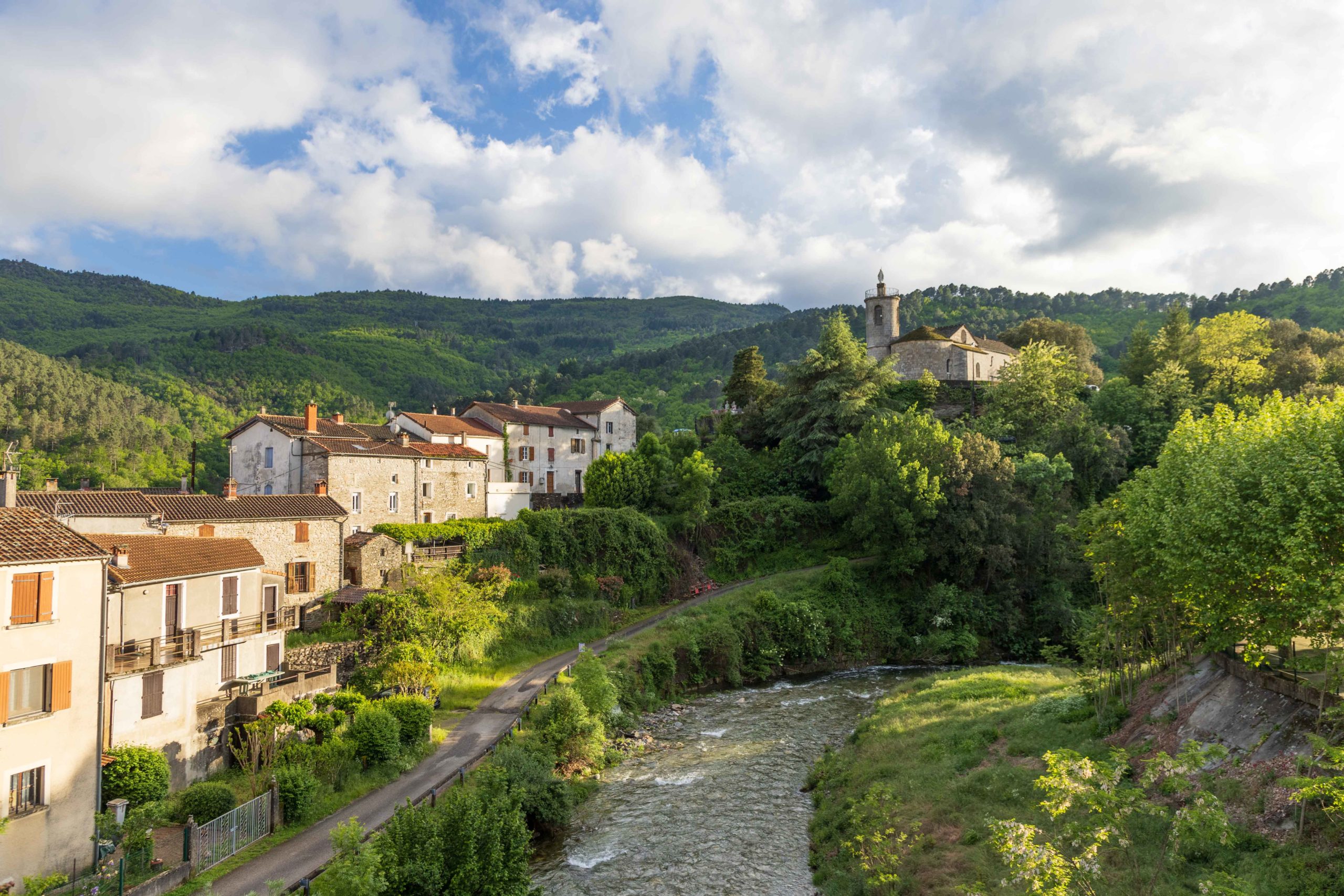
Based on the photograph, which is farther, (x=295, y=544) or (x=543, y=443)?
(x=543, y=443)

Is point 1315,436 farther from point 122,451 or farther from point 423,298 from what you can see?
point 423,298

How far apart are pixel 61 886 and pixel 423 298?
179885mm

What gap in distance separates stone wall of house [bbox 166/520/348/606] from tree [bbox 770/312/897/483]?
3503 cm

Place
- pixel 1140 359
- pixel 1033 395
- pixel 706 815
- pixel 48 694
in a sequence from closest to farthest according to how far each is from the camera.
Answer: pixel 48 694
pixel 706 815
pixel 1033 395
pixel 1140 359

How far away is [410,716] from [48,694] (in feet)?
32.7

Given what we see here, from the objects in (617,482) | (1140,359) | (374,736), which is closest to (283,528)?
(374,736)

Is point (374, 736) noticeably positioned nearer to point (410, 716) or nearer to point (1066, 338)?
point (410, 716)

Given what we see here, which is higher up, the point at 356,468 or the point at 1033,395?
the point at 1033,395

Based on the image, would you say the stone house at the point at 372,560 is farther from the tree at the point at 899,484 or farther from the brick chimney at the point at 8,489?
the tree at the point at 899,484

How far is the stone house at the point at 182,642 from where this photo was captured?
19141 mm

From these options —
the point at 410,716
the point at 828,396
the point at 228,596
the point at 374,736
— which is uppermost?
the point at 828,396

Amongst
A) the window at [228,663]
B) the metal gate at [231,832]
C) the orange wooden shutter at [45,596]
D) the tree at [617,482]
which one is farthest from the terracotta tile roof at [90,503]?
the tree at [617,482]

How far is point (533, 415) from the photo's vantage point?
56438mm

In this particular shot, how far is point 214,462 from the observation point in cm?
6869
